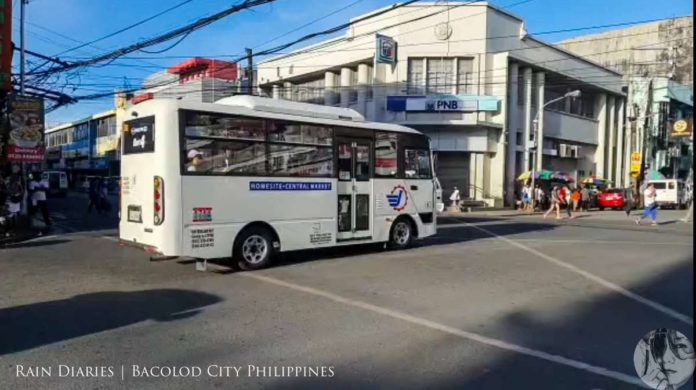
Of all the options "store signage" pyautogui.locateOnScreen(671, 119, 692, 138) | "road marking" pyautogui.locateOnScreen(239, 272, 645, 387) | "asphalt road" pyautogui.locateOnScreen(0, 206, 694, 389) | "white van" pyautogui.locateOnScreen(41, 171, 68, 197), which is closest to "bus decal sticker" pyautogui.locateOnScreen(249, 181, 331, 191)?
"asphalt road" pyautogui.locateOnScreen(0, 206, 694, 389)

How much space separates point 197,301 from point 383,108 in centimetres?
2901

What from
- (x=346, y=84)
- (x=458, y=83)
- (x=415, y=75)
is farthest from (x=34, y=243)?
(x=458, y=83)

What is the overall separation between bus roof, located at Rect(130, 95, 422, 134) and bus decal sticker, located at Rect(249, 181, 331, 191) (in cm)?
123

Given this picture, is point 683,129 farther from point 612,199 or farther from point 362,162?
point 612,199

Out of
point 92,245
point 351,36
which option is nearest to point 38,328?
point 92,245

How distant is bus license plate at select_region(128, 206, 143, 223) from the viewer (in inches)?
→ 388

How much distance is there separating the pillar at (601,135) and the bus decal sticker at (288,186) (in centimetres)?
4221

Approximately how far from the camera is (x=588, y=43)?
72562 millimetres

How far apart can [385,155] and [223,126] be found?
13.4 feet

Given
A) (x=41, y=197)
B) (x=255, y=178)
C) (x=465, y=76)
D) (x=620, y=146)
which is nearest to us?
(x=255, y=178)

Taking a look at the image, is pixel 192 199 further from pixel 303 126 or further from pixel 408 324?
pixel 408 324

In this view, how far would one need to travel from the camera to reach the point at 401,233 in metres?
13.5

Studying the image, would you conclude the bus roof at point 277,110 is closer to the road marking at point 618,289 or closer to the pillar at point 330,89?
the road marking at point 618,289

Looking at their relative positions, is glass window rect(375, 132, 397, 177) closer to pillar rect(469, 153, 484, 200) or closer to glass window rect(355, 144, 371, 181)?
glass window rect(355, 144, 371, 181)
